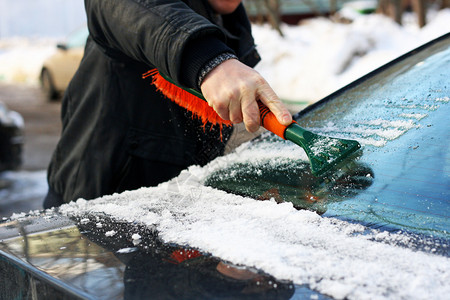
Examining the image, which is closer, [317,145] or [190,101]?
[317,145]

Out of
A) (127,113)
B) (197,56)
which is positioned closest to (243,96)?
(197,56)

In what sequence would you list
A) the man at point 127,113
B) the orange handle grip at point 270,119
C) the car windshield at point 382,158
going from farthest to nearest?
1. the man at point 127,113
2. the orange handle grip at point 270,119
3. the car windshield at point 382,158

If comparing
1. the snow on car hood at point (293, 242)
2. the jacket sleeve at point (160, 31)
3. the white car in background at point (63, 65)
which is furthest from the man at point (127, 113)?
the white car in background at point (63, 65)

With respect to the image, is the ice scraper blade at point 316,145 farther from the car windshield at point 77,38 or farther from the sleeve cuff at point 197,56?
the car windshield at point 77,38

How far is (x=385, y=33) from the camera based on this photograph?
7734mm

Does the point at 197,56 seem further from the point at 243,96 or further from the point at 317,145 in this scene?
the point at 317,145

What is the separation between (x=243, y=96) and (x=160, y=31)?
363 mm

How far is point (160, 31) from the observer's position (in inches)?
62.6

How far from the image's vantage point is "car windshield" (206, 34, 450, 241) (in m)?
1.34

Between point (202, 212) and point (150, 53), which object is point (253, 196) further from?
point (150, 53)

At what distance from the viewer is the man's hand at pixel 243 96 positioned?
4.64 feet

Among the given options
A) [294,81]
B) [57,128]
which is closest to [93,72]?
[294,81]

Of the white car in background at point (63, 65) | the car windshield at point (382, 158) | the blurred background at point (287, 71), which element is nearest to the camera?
the car windshield at point (382, 158)

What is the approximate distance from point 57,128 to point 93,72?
7.79 m
